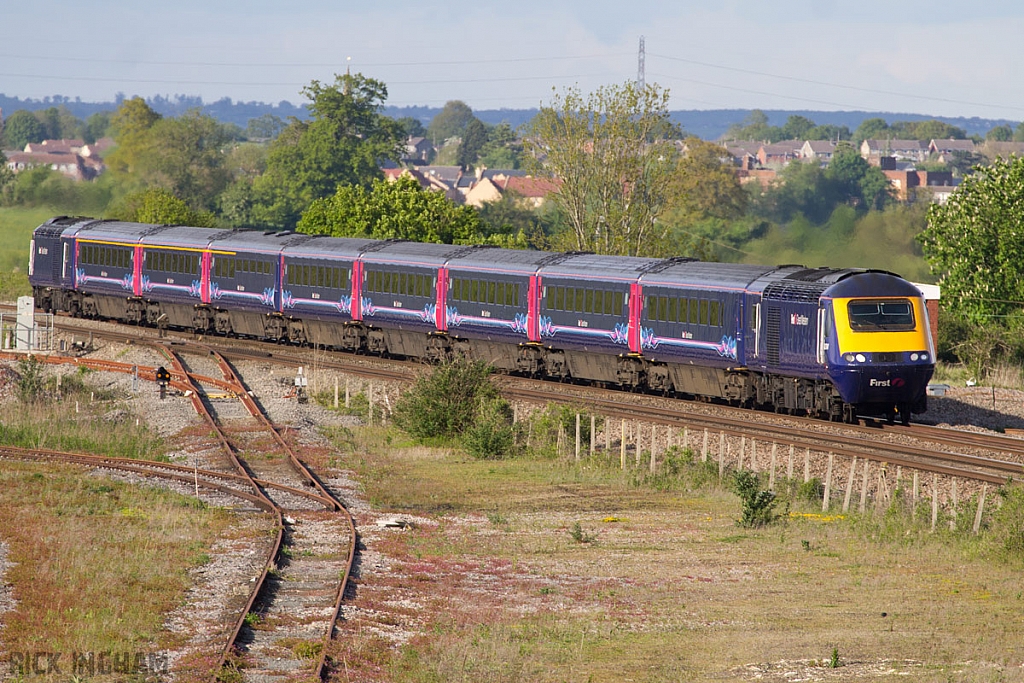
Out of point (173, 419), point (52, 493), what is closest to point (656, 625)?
point (52, 493)

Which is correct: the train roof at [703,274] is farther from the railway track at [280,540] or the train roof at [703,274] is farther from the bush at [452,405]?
the railway track at [280,540]

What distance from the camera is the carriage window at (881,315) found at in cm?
3164

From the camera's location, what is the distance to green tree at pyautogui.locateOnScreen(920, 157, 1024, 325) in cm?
5291

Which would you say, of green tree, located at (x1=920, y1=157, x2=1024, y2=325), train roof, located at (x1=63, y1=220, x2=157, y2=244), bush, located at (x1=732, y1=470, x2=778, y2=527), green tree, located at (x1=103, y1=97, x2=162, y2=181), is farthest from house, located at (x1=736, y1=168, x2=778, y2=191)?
bush, located at (x1=732, y1=470, x2=778, y2=527)

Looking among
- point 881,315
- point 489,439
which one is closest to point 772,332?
point 881,315

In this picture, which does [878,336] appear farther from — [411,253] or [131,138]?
[131,138]

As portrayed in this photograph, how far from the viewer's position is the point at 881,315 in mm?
31938

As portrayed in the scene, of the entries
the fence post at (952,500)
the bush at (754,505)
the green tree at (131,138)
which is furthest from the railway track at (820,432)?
the green tree at (131,138)

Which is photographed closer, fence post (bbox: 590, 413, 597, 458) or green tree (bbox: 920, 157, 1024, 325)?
fence post (bbox: 590, 413, 597, 458)

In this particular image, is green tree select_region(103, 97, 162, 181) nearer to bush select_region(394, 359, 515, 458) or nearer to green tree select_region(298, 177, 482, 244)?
green tree select_region(298, 177, 482, 244)

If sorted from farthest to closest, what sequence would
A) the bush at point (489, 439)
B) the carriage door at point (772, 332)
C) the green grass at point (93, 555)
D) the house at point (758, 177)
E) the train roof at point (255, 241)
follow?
Result: 1. the house at point (758, 177)
2. the train roof at point (255, 241)
3. the carriage door at point (772, 332)
4. the bush at point (489, 439)
5. the green grass at point (93, 555)

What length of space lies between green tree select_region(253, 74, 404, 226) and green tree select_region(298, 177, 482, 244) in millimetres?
65636

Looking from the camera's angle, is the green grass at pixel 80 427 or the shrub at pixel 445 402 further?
the shrub at pixel 445 402

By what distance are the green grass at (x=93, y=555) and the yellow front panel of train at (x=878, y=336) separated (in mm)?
14783
